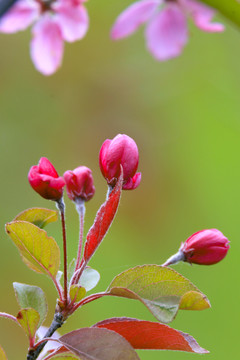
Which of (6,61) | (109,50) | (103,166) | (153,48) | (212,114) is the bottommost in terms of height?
(212,114)

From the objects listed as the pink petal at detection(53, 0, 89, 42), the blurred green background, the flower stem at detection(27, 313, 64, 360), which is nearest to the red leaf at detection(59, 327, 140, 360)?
the flower stem at detection(27, 313, 64, 360)

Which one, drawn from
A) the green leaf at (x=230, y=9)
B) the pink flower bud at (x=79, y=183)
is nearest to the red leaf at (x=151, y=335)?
the pink flower bud at (x=79, y=183)

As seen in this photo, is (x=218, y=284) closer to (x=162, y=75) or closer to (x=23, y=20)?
(x=162, y=75)

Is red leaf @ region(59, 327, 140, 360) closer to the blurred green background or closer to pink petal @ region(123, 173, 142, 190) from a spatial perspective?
pink petal @ region(123, 173, 142, 190)

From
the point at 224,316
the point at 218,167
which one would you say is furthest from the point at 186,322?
the point at 218,167

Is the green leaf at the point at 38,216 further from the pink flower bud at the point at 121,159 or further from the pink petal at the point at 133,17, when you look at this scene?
the pink petal at the point at 133,17

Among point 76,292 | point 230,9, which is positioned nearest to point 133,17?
point 230,9
